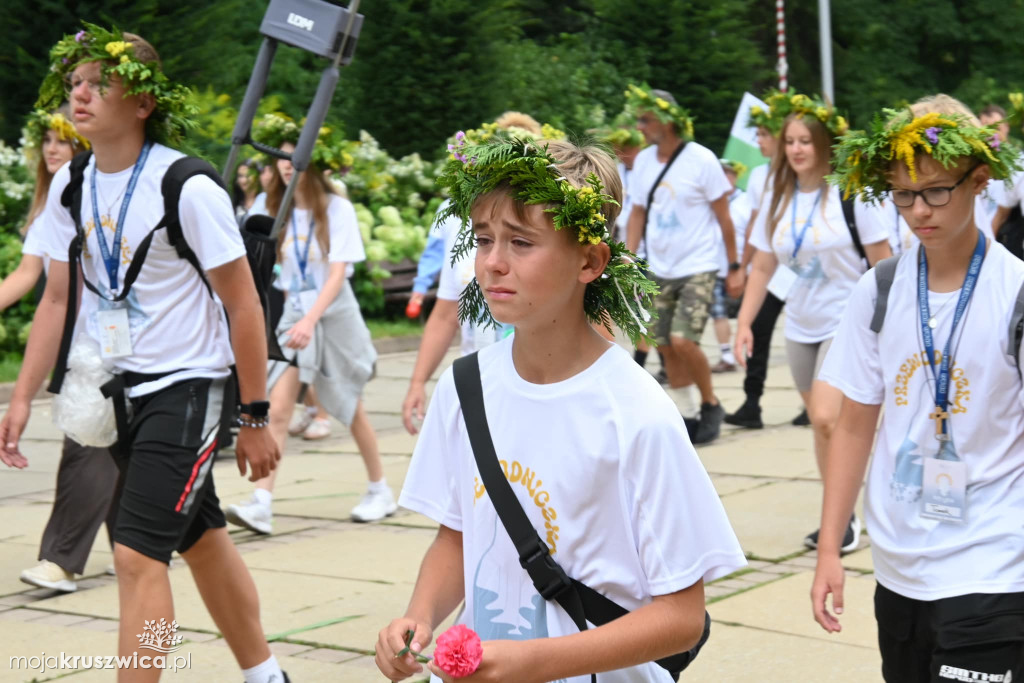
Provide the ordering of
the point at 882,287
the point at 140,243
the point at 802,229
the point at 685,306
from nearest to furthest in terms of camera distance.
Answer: the point at 882,287 → the point at 140,243 → the point at 802,229 → the point at 685,306

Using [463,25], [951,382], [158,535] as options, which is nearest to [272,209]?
[158,535]

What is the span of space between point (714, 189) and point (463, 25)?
11.6m

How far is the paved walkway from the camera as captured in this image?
4.96 m

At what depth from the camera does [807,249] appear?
7.20 m

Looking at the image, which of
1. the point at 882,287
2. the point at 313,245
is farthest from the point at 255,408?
the point at 313,245

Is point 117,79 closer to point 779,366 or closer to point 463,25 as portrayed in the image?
point 779,366

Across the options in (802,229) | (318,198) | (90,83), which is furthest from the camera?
(318,198)

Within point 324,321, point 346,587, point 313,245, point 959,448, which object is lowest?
point 346,587

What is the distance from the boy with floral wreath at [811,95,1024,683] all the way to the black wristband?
165cm

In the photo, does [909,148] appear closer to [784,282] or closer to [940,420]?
[940,420]

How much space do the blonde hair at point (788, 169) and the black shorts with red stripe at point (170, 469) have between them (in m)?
3.81

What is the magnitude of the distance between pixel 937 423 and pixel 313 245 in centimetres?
515

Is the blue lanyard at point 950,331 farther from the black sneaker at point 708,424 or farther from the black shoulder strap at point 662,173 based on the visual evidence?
the black shoulder strap at point 662,173

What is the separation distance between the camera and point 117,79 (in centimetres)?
431
